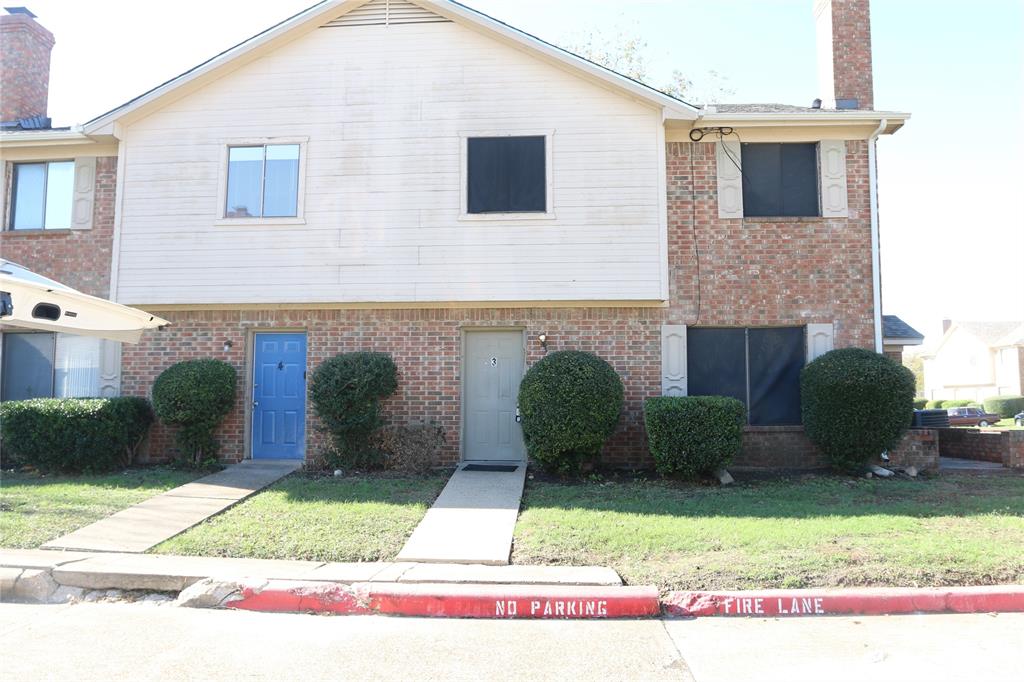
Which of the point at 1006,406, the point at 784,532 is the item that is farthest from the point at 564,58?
the point at 1006,406

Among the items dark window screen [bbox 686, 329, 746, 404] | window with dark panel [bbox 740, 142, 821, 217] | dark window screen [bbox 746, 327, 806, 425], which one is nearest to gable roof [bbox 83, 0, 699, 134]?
window with dark panel [bbox 740, 142, 821, 217]

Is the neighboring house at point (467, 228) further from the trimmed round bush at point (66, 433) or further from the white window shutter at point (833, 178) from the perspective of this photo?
the trimmed round bush at point (66, 433)

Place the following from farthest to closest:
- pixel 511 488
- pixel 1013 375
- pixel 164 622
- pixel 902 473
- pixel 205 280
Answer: pixel 1013 375, pixel 205 280, pixel 902 473, pixel 511 488, pixel 164 622

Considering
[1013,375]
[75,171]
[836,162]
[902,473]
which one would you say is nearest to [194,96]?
[75,171]

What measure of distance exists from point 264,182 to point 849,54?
9647mm

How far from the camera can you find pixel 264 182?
11234 mm

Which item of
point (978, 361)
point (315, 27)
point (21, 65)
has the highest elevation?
point (21, 65)

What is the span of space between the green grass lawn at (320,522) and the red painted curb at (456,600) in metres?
0.94

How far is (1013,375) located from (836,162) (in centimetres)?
3784

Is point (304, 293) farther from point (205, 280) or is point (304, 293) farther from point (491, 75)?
point (491, 75)

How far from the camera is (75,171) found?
Answer: 38.6 feet

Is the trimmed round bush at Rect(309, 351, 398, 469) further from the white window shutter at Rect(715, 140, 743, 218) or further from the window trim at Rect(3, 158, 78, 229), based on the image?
the white window shutter at Rect(715, 140, 743, 218)

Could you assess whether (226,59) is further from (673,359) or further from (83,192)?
(673,359)

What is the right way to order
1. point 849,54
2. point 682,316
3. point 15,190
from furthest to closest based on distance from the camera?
1. point 15,190
2. point 849,54
3. point 682,316
